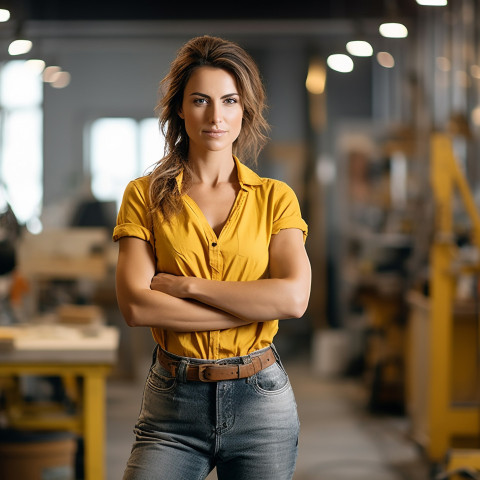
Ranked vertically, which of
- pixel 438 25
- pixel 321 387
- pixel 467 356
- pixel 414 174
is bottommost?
pixel 321 387

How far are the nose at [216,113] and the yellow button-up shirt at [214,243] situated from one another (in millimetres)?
153

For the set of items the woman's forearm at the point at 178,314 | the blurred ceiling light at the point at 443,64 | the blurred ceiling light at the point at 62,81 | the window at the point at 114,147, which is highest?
the blurred ceiling light at the point at 62,81

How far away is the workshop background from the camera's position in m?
4.18

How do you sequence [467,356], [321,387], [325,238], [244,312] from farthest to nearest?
1. [325,238]
2. [321,387]
3. [467,356]
4. [244,312]

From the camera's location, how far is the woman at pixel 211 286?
168 cm

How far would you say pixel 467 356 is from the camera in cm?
491

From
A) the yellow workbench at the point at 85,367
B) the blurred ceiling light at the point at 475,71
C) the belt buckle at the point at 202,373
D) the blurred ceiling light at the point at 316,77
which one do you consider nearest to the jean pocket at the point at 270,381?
the belt buckle at the point at 202,373

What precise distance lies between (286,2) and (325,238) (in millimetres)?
3128

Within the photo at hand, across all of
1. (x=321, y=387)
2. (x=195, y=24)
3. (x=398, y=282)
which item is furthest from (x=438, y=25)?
(x=321, y=387)

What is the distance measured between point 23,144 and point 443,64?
220 inches

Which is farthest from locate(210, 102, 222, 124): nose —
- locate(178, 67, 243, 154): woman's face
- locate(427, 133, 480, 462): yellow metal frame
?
locate(427, 133, 480, 462): yellow metal frame

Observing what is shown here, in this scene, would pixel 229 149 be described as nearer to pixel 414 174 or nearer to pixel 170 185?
pixel 170 185

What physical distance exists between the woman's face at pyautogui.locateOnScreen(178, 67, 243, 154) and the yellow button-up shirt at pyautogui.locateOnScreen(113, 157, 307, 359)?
0.11 meters

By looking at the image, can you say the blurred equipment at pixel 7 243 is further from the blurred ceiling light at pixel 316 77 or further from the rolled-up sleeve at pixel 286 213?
the blurred ceiling light at pixel 316 77
